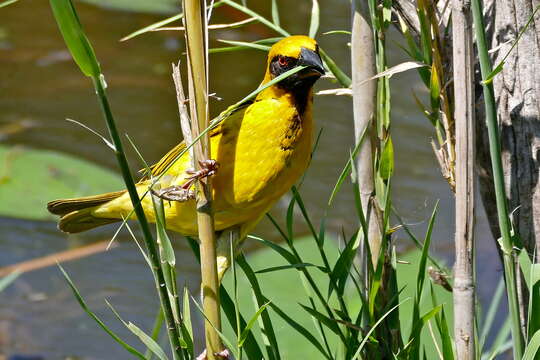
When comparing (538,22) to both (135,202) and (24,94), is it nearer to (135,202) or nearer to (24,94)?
(135,202)

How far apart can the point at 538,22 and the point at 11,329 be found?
2.81 meters

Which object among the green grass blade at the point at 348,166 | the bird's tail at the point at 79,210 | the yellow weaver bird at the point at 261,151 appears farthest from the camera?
the bird's tail at the point at 79,210

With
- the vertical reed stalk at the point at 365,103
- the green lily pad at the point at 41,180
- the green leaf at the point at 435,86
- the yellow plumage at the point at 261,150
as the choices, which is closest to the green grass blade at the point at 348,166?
the vertical reed stalk at the point at 365,103

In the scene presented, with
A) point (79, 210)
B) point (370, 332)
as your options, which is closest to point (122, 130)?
point (79, 210)

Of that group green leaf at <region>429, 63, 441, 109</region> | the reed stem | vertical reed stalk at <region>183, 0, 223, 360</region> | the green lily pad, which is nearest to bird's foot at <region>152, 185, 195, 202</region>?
vertical reed stalk at <region>183, 0, 223, 360</region>

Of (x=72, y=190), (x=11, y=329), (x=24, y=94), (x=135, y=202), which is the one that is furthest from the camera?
(x=24, y=94)

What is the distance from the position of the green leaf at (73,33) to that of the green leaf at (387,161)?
66 centimetres

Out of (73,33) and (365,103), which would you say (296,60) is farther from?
(73,33)

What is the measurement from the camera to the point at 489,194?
6.20 feet

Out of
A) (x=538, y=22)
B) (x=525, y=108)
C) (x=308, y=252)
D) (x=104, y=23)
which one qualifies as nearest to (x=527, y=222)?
(x=525, y=108)

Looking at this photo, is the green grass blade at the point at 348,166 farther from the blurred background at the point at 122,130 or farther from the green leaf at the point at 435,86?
the blurred background at the point at 122,130

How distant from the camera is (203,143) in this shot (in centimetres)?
155

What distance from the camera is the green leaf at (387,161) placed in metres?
1.69

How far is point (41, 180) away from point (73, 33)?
3199 millimetres
